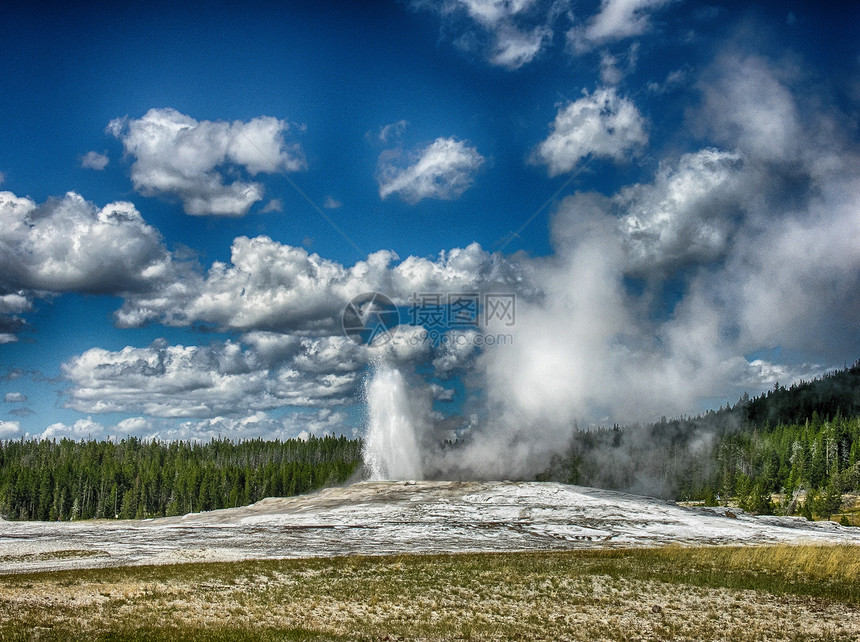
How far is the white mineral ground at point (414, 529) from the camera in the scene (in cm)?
4812

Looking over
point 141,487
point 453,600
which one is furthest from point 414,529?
point 141,487

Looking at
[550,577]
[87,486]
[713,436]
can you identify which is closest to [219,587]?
[550,577]

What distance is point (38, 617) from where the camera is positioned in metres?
21.0

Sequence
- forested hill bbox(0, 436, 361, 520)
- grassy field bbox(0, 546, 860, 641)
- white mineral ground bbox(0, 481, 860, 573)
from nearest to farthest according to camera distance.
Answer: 1. grassy field bbox(0, 546, 860, 641)
2. white mineral ground bbox(0, 481, 860, 573)
3. forested hill bbox(0, 436, 361, 520)

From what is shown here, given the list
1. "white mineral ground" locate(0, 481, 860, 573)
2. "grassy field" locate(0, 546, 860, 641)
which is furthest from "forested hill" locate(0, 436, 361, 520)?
"grassy field" locate(0, 546, 860, 641)

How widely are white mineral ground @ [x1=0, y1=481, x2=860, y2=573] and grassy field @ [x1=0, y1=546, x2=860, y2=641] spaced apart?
12.1 meters

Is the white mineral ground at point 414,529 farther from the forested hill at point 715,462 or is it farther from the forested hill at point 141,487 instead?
the forested hill at point 141,487

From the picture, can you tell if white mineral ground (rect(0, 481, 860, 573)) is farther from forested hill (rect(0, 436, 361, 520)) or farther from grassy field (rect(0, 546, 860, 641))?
forested hill (rect(0, 436, 361, 520))

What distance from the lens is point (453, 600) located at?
26.2 meters

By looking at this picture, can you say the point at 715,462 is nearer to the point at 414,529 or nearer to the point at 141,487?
the point at 414,529

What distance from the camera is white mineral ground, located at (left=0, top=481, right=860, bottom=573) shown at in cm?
4812

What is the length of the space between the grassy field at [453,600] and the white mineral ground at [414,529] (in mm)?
12077

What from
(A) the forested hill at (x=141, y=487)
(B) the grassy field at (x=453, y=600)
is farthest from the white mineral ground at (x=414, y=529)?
(A) the forested hill at (x=141, y=487)

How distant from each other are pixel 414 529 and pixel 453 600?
37832mm
